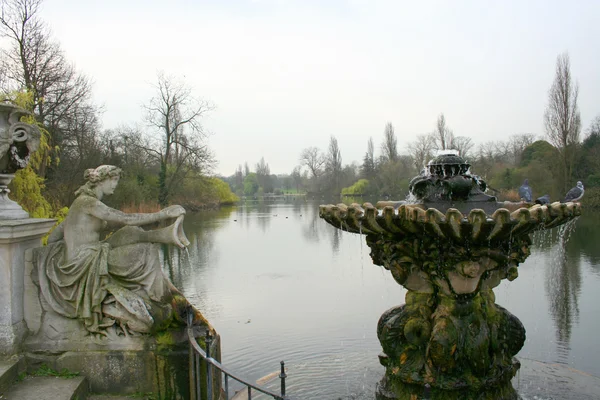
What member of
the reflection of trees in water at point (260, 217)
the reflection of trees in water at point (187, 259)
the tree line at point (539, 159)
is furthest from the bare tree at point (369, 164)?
the reflection of trees in water at point (187, 259)

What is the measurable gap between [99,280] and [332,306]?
24.4 ft

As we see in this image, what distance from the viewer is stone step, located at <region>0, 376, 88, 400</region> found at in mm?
3764

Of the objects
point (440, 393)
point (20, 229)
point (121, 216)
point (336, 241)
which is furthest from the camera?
point (336, 241)

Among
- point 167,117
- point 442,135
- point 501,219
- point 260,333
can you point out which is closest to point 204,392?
point 501,219

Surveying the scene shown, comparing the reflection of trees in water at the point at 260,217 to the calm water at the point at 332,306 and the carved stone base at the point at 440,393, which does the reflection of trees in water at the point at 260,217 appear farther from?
the carved stone base at the point at 440,393

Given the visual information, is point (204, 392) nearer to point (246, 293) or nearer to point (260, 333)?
point (260, 333)

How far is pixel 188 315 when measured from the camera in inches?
166

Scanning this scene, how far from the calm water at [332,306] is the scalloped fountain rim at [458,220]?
5.61ft

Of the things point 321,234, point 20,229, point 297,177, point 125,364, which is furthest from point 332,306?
point 297,177

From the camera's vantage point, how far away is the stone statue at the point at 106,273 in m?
4.12

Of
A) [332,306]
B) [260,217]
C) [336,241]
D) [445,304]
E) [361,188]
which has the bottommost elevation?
[332,306]

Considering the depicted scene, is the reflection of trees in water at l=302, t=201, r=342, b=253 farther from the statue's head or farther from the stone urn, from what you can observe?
the stone urn

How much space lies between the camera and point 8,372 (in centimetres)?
390

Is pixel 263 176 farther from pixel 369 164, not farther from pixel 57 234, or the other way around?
pixel 57 234
